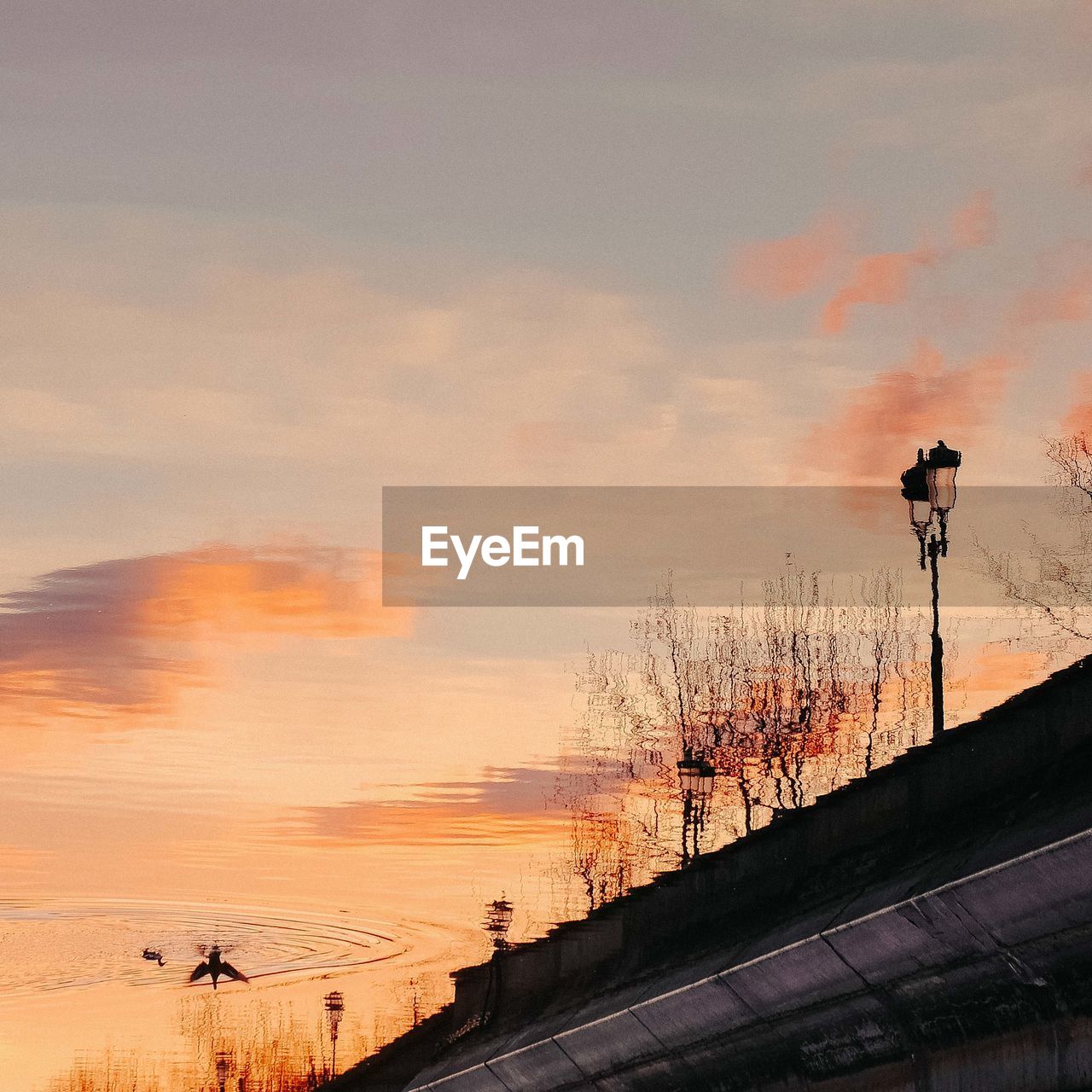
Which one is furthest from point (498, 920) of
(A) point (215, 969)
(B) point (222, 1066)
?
(B) point (222, 1066)

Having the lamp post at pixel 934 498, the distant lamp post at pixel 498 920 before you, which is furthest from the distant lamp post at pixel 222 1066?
the lamp post at pixel 934 498

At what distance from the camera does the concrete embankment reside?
34.1ft

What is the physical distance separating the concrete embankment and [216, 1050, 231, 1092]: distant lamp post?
100m

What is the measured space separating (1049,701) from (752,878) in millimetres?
5268

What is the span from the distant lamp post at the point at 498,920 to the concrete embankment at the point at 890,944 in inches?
450

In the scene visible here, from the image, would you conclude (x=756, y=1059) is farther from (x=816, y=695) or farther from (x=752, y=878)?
(x=816, y=695)

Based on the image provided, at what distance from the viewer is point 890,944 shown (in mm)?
11344

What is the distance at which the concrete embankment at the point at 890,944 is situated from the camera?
10398mm

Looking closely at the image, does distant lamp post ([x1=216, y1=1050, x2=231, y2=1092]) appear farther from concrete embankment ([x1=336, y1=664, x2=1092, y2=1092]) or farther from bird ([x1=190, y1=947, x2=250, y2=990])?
concrete embankment ([x1=336, y1=664, x2=1092, y2=1092])

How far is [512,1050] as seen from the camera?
19906 millimetres

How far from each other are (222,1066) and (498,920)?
96127mm

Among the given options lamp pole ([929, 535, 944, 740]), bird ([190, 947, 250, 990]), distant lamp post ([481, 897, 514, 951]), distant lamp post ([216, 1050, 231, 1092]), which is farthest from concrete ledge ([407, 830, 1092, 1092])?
distant lamp post ([216, 1050, 231, 1092])

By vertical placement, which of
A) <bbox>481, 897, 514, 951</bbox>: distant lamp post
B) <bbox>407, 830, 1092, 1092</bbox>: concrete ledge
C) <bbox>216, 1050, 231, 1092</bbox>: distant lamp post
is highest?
<bbox>216, 1050, 231, 1092</bbox>: distant lamp post

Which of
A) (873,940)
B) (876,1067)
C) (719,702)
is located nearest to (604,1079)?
(876,1067)
